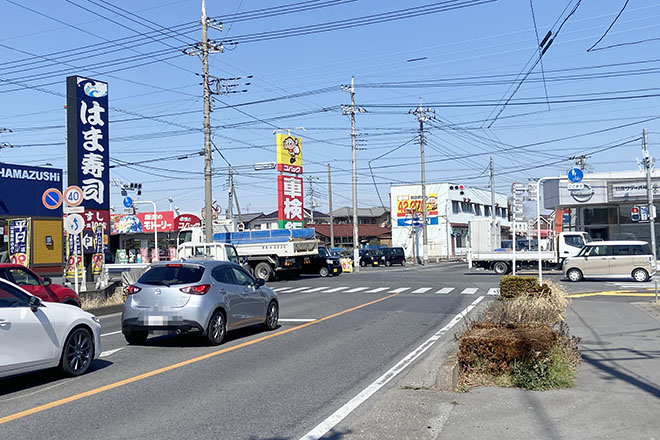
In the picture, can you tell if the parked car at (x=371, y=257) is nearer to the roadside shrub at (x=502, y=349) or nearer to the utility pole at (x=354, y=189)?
the utility pole at (x=354, y=189)

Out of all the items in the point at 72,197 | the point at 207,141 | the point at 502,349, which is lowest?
the point at 502,349

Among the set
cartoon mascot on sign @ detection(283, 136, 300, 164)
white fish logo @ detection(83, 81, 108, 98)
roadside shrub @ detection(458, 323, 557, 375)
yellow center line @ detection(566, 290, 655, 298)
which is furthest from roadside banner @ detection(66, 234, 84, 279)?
cartoon mascot on sign @ detection(283, 136, 300, 164)

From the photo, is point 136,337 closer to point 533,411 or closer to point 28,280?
point 28,280

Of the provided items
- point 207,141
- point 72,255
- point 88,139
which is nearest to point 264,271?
point 207,141

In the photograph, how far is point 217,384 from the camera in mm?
8469

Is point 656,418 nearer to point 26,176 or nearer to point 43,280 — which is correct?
point 43,280

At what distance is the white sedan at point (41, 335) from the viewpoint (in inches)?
299

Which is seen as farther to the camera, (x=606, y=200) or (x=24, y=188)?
(x=606, y=200)

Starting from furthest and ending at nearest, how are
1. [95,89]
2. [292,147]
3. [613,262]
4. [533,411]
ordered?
[292,147] < [613,262] < [95,89] < [533,411]

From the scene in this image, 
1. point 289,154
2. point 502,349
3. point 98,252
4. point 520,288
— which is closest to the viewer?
point 502,349

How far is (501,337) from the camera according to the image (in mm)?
8289

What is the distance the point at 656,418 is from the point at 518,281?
320 inches

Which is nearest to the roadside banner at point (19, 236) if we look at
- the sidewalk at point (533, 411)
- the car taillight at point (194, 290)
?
the car taillight at point (194, 290)

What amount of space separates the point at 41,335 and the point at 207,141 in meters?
25.2
